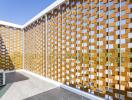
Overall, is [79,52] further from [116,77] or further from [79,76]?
[116,77]

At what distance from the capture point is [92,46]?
1.92 metres

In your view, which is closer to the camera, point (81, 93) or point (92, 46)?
point (92, 46)

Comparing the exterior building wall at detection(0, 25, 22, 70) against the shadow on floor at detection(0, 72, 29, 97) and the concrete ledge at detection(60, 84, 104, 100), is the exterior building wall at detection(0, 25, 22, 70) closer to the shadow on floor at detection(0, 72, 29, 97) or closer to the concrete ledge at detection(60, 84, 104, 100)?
the shadow on floor at detection(0, 72, 29, 97)

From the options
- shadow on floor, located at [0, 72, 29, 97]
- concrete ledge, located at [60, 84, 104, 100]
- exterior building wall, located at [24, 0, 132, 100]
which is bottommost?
shadow on floor, located at [0, 72, 29, 97]

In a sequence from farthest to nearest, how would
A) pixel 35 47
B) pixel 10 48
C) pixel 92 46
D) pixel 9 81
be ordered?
pixel 10 48
pixel 35 47
pixel 9 81
pixel 92 46

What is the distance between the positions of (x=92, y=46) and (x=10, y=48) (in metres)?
3.49

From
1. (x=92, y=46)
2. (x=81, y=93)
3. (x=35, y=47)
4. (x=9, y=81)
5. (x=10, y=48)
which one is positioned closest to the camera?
(x=92, y=46)

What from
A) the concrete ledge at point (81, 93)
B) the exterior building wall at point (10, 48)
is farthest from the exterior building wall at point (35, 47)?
the concrete ledge at point (81, 93)

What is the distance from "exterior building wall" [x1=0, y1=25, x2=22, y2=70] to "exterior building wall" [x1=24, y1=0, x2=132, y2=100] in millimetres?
1964

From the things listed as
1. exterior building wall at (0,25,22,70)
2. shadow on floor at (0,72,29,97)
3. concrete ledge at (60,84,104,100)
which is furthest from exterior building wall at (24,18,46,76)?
concrete ledge at (60,84,104,100)

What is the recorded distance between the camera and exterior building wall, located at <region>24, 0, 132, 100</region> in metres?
1.50

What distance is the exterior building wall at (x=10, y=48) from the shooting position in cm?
416

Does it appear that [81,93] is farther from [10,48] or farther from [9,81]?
[10,48]

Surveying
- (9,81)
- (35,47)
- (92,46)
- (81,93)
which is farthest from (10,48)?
(92,46)
